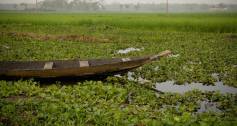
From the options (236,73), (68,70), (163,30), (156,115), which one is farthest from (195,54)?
(163,30)

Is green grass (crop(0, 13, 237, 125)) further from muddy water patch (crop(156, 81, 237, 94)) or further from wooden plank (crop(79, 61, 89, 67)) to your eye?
wooden plank (crop(79, 61, 89, 67))

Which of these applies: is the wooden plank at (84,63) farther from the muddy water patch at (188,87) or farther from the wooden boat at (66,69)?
the muddy water patch at (188,87)

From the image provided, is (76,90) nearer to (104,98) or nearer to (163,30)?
(104,98)

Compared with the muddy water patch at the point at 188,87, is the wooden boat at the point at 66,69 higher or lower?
higher

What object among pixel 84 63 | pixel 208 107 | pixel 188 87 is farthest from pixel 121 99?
pixel 84 63

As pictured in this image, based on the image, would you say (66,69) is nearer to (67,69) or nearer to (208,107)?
(67,69)

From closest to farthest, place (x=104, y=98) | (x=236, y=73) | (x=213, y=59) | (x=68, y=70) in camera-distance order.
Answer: (x=104, y=98), (x=68, y=70), (x=236, y=73), (x=213, y=59)

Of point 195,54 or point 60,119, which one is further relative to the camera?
point 195,54

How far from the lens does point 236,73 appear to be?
470 inches

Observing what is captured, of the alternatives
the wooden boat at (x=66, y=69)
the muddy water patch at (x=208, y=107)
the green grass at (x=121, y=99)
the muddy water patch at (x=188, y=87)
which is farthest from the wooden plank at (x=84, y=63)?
the muddy water patch at (x=208, y=107)

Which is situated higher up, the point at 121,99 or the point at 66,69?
the point at 66,69

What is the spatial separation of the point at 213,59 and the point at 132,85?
5696 mm

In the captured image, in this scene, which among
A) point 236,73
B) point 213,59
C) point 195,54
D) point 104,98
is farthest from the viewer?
point 195,54

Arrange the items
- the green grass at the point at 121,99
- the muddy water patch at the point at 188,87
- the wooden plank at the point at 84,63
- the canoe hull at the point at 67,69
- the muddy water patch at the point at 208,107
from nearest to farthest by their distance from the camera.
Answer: the green grass at the point at 121,99
the muddy water patch at the point at 208,107
the canoe hull at the point at 67,69
the muddy water patch at the point at 188,87
the wooden plank at the point at 84,63
